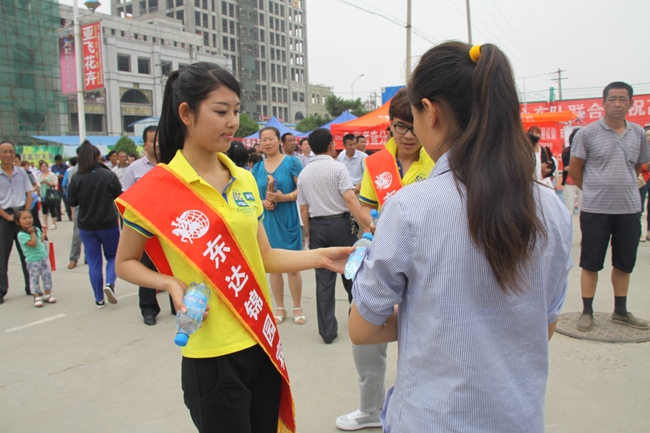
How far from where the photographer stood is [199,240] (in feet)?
5.45

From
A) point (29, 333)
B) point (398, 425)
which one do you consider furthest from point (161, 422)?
point (29, 333)

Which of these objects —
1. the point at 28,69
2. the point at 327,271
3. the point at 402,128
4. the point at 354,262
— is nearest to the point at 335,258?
the point at 354,262

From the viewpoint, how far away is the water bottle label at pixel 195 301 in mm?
1521

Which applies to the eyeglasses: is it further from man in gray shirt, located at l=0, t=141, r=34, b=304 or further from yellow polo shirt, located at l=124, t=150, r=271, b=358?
man in gray shirt, located at l=0, t=141, r=34, b=304

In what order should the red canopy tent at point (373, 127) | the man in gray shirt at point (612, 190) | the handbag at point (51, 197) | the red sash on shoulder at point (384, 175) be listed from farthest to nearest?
the red canopy tent at point (373, 127) < the handbag at point (51, 197) < the man in gray shirt at point (612, 190) < the red sash on shoulder at point (384, 175)

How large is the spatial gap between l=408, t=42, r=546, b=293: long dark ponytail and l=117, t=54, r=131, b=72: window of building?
2085 inches

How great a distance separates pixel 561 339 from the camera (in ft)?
12.5

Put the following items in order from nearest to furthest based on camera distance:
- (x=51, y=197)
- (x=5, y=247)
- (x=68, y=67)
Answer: (x=5, y=247)
(x=51, y=197)
(x=68, y=67)

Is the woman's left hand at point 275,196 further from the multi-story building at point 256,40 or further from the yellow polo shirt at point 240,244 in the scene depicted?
the multi-story building at point 256,40

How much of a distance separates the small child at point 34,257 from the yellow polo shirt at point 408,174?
4426 millimetres

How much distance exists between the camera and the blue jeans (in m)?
5.27

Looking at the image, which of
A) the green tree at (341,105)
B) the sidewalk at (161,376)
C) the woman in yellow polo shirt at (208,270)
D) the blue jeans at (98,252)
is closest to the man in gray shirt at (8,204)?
the sidewalk at (161,376)

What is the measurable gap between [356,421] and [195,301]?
1.67m

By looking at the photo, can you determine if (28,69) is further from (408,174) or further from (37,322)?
Answer: (408,174)
